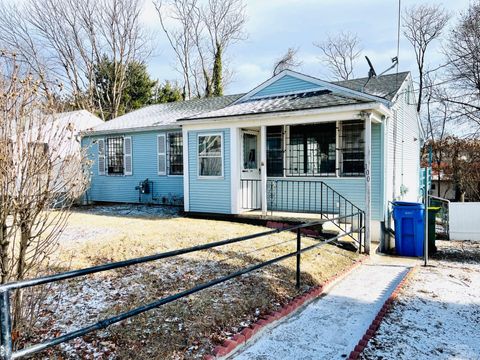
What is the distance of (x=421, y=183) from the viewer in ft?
52.5

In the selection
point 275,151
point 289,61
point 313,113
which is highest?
point 289,61

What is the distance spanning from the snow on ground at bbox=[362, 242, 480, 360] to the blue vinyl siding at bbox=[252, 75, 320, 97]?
5.79 meters

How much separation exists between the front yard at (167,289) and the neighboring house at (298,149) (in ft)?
5.82

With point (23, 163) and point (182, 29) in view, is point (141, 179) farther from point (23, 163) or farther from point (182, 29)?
point (182, 29)

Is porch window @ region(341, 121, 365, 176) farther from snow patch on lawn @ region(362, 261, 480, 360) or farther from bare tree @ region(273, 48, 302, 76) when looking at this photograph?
bare tree @ region(273, 48, 302, 76)

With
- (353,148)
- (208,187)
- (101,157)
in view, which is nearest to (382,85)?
(353,148)

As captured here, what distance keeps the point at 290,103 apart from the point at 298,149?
1.33m

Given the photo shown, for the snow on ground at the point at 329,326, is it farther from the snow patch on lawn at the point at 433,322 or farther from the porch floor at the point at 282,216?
the porch floor at the point at 282,216

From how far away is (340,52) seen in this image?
102ft

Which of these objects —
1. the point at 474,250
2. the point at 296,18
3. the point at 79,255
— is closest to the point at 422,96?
the point at 296,18

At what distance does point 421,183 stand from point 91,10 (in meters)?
26.0

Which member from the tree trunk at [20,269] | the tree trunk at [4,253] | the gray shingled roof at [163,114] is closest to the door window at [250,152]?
the gray shingled roof at [163,114]

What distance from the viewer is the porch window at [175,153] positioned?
39.5 ft

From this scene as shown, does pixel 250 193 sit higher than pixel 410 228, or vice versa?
pixel 250 193
